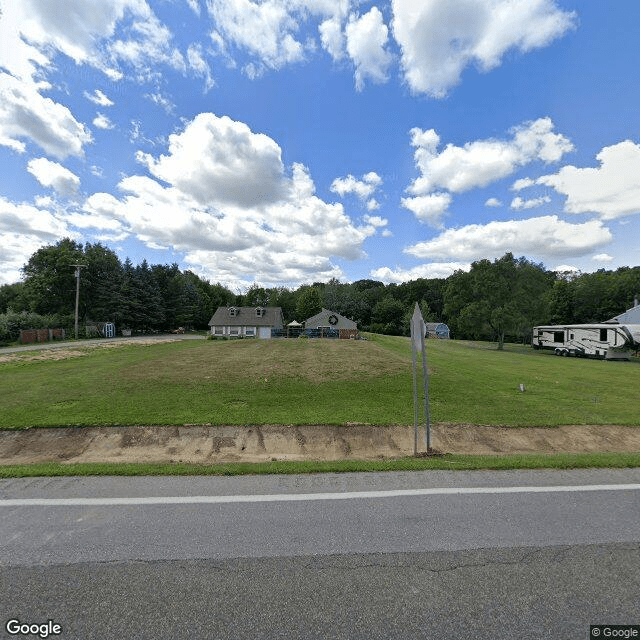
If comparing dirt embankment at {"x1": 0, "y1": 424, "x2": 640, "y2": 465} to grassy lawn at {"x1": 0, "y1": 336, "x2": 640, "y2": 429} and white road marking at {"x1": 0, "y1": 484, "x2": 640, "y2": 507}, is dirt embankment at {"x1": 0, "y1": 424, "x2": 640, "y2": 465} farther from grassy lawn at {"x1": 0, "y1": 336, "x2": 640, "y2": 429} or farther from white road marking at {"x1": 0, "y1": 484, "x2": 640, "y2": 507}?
white road marking at {"x1": 0, "y1": 484, "x2": 640, "y2": 507}

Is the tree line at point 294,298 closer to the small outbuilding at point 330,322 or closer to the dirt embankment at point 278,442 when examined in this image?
the small outbuilding at point 330,322

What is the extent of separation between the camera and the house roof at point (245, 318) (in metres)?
51.1

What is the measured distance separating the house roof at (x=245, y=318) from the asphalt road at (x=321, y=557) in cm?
4714

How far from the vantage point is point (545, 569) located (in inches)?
113

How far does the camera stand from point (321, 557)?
3021 mm

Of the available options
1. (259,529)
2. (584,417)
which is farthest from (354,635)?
(584,417)

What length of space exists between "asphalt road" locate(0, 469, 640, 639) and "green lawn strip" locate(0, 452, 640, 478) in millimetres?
351

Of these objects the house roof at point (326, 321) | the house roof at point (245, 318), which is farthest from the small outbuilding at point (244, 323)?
the house roof at point (326, 321)

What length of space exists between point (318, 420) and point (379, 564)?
500 centimetres

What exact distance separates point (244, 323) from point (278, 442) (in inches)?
1785

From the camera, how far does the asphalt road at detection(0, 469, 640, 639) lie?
2.36m

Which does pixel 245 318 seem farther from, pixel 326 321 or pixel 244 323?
pixel 326 321

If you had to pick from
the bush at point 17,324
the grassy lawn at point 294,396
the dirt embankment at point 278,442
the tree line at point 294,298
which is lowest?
the dirt embankment at point 278,442

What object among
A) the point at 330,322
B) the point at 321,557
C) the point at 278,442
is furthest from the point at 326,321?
the point at 321,557
